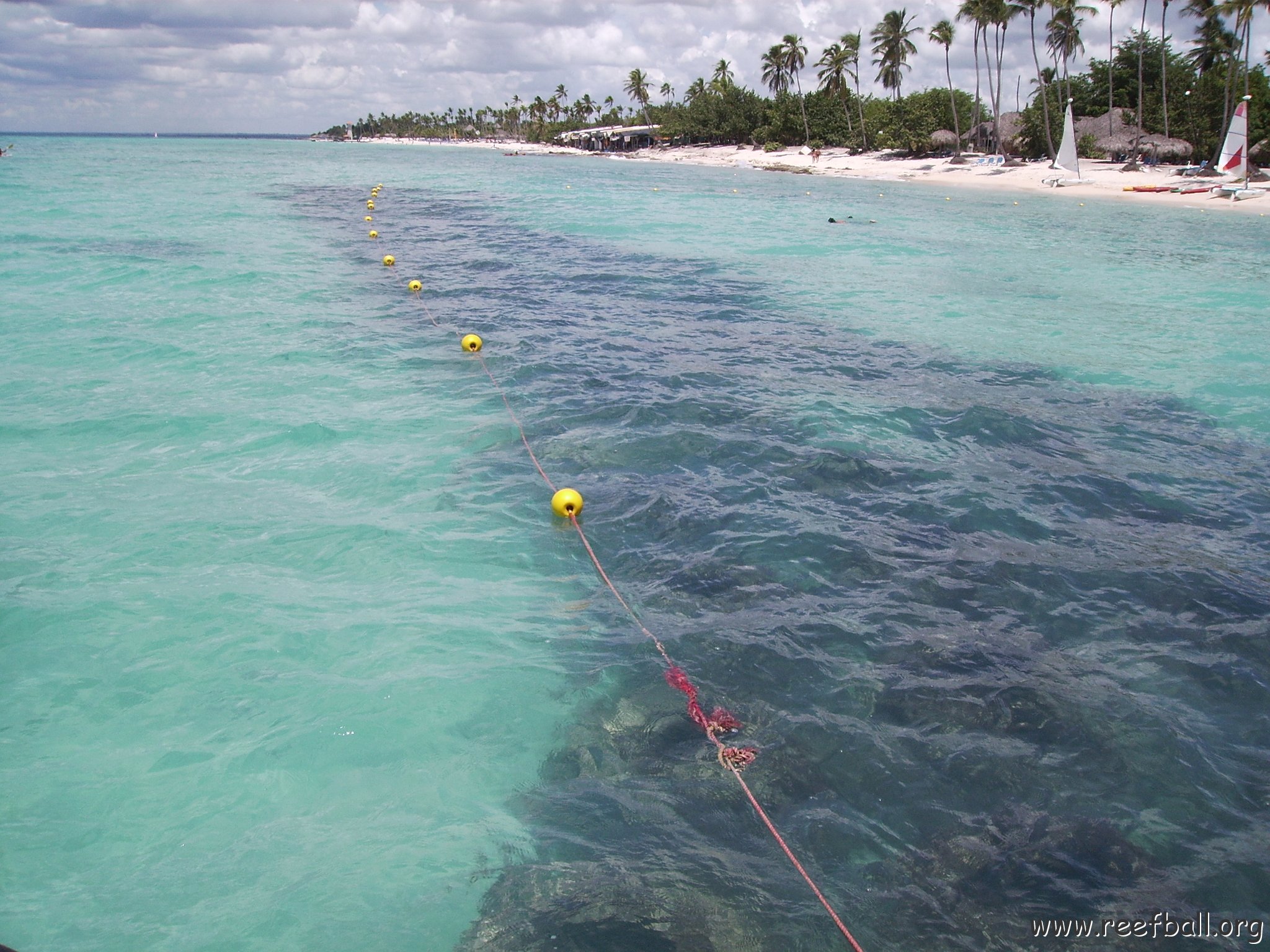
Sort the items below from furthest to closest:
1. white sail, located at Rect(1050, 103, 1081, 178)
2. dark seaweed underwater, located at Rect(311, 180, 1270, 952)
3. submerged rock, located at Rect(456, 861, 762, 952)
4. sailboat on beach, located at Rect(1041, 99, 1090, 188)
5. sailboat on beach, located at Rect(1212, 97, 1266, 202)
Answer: sailboat on beach, located at Rect(1041, 99, 1090, 188)
white sail, located at Rect(1050, 103, 1081, 178)
sailboat on beach, located at Rect(1212, 97, 1266, 202)
dark seaweed underwater, located at Rect(311, 180, 1270, 952)
submerged rock, located at Rect(456, 861, 762, 952)

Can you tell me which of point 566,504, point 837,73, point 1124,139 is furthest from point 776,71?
point 566,504

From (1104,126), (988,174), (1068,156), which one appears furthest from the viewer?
(988,174)

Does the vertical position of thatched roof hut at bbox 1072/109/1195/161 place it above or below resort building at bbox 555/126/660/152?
below

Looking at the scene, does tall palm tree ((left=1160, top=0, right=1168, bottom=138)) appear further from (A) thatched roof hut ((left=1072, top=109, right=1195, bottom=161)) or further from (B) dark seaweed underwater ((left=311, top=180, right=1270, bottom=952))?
(B) dark seaweed underwater ((left=311, top=180, right=1270, bottom=952))

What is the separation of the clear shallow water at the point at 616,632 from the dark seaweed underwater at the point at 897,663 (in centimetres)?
3

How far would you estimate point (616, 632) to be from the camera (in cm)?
587

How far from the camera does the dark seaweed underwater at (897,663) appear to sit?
3.91m

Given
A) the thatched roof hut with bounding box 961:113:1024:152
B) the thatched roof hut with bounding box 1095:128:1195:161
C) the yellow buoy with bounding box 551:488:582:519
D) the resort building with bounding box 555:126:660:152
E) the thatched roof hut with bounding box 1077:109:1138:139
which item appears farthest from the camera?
the resort building with bounding box 555:126:660:152

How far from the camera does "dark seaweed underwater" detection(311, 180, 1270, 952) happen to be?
3.91m

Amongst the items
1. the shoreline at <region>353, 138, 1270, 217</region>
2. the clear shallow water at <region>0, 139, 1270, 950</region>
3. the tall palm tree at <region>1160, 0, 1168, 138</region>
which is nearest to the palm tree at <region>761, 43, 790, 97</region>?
the shoreline at <region>353, 138, 1270, 217</region>

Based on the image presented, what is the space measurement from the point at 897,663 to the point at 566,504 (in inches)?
130

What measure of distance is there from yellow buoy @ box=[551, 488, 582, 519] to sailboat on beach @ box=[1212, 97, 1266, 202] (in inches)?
1770

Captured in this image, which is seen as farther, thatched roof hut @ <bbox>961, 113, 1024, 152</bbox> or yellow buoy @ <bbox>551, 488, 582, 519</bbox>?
A: thatched roof hut @ <bbox>961, 113, 1024, 152</bbox>

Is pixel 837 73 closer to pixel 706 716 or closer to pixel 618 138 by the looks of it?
pixel 618 138
